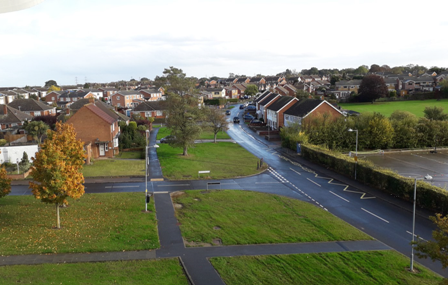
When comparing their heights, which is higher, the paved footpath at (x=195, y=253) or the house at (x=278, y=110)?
the house at (x=278, y=110)

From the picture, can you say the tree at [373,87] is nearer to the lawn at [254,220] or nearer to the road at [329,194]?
the road at [329,194]

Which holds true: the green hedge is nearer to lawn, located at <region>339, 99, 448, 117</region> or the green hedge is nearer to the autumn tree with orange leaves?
the autumn tree with orange leaves

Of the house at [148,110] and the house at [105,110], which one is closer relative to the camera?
the house at [105,110]

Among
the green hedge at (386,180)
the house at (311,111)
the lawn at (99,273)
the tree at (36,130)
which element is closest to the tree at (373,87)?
the house at (311,111)

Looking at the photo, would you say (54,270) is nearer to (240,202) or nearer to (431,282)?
(240,202)

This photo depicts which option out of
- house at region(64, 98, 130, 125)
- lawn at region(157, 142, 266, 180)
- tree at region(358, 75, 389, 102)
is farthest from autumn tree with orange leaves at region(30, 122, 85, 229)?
tree at region(358, 75, 389, 102)

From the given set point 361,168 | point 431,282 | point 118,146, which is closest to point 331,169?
point 361,168

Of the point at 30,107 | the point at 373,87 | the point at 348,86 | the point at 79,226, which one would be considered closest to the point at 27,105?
the point at 30,107
